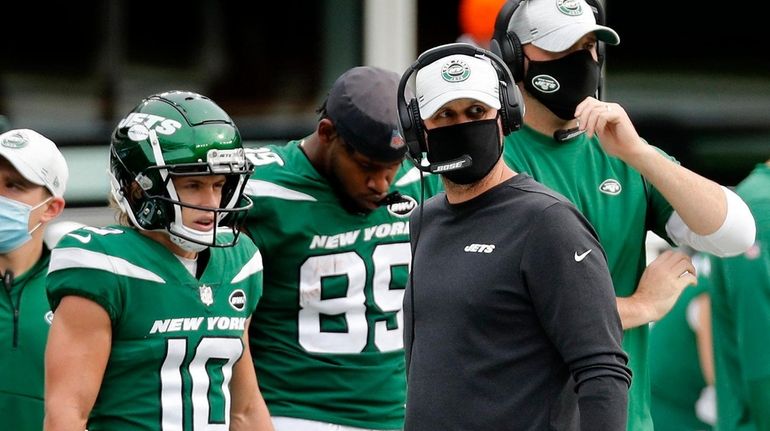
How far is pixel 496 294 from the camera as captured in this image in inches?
118

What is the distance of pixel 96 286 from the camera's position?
127 inches

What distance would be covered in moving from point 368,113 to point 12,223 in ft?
3.76

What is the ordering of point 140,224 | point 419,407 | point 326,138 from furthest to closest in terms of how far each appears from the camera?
point 326,138 < point 140,224 < point 419,407

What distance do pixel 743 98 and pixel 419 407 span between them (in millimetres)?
4832

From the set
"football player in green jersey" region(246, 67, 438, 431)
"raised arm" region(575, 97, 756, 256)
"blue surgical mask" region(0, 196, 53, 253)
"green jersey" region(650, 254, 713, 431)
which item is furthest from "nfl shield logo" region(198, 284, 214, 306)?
"green jersey" region(650, 254, 713, 431)

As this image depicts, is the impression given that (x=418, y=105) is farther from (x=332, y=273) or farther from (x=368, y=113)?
(x=332, y=273)

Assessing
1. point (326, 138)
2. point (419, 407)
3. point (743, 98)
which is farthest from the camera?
point (743, 98)

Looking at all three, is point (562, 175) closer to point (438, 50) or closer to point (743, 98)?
point (438, 50)

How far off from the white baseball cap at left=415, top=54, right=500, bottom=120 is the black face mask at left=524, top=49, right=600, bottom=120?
1.68ft

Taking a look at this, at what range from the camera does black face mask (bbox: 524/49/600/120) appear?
3705 millimetres

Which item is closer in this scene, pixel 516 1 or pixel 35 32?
pixel 516 1

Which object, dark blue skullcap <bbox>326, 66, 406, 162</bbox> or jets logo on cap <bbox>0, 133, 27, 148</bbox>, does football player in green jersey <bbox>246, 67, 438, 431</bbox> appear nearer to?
dark blue skullcap <bbox>326, 66, 406, 162</bbox>

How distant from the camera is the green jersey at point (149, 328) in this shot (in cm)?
327

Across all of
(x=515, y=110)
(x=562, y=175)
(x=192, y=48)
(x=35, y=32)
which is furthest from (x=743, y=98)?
(x=515, y=110)
